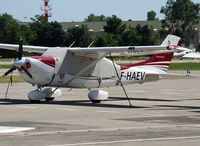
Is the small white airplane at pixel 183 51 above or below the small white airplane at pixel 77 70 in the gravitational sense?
above

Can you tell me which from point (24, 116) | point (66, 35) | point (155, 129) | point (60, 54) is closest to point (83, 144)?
point (155, 129)

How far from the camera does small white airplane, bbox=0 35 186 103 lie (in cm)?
2270

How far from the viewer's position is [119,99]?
84.6 feet

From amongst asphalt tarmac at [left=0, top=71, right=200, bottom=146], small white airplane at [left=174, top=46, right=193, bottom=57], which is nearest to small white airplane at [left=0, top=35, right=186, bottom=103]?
small white airplane at [left=174, top=46, right=193, bottom=57]

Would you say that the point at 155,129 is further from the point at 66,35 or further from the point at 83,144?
the point at 66,35

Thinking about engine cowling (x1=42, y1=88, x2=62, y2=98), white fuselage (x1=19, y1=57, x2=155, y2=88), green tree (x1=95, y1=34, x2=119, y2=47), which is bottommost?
green tree (x1=95, y1=34, x2=119, y2=47)

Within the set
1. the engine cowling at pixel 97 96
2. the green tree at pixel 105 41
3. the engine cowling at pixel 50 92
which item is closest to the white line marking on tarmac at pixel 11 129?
the engine cowling at pixel 97 96

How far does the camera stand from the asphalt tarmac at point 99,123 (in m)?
12.2

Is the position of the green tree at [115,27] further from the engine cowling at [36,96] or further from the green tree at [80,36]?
the engine cowling at [36,96]

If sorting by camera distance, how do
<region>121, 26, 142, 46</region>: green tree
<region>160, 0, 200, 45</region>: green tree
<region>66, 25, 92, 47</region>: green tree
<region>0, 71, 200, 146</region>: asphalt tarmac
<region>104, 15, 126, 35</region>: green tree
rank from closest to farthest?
<region>0, 71, 200, 146</region>: asphalt tarmac < <region>66, 25, 92, 47</region>: green tree < <region>121, 26, 142, 46</region>: green tree < <region>104, 15, 126, 35</region>: green tree < <region>160, 0, 200, 45</region>: green tree

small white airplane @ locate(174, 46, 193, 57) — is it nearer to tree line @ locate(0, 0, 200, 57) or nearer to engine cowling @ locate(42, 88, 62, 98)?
engine cowling @ locate(42, 88, 62, 98)

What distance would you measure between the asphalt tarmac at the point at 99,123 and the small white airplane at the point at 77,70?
2.35 feet

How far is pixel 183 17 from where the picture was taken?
121188 millimetres

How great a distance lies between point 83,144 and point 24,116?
6.18 metres
